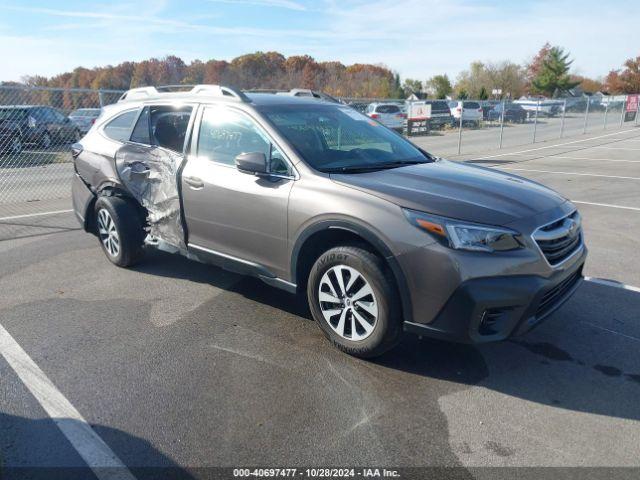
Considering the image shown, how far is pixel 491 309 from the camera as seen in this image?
302cm

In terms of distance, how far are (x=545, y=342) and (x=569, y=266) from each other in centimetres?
67

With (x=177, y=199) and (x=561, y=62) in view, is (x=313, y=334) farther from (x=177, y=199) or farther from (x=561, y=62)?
(x=561, y=62)

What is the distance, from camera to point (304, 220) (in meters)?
3.61

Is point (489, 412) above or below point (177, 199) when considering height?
below

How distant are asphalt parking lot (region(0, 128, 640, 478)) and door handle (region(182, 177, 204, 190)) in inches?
40.7

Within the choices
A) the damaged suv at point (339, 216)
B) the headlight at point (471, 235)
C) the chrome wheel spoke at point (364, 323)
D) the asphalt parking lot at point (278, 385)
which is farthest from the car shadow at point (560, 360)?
the headlight at point (471, 235)

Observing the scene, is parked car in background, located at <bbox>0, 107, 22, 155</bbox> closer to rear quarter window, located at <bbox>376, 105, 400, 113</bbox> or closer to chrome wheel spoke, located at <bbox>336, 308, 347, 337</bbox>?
chrome wheel spoke, located at <bbox>336, 308, 347, 337</bbox>

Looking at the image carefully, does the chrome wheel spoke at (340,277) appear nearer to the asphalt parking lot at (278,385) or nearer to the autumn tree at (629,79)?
the asphalt parking lot at (278,385)

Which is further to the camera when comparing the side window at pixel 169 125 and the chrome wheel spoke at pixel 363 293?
the side window at pixel 169 125

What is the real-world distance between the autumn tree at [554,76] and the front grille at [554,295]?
72.8m

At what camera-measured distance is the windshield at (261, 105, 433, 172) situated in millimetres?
3945

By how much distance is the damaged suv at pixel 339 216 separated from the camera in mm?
3070

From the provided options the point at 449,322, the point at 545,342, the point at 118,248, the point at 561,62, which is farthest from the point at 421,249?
the point at 561,62

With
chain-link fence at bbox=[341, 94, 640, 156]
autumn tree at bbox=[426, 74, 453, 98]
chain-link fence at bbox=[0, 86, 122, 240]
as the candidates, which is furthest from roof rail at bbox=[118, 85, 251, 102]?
autumn tree at bbox=[426, 74, 453, 98]
